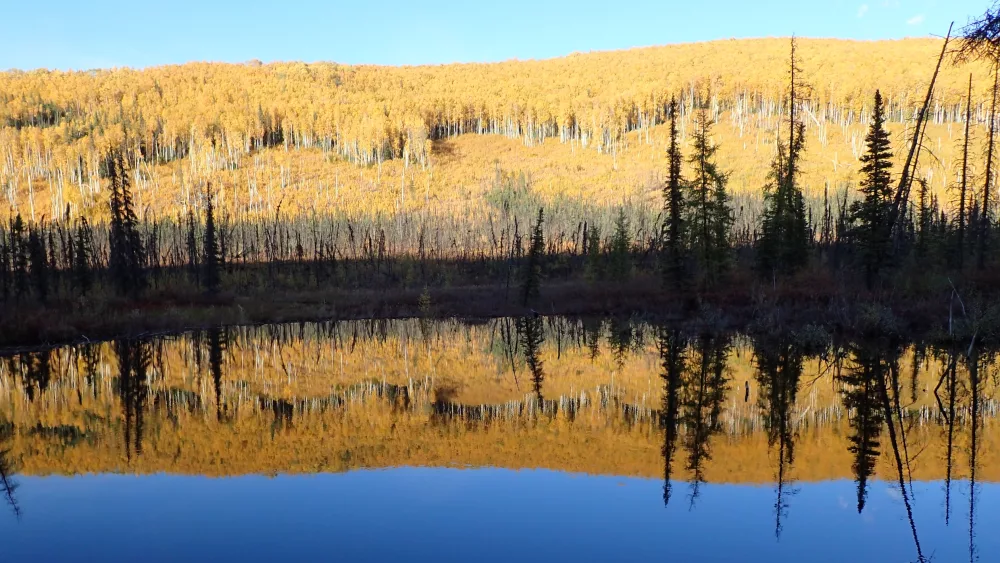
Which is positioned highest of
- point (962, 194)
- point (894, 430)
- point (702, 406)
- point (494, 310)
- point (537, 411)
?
point (962, 194)

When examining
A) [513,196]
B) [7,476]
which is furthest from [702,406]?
[513,196]

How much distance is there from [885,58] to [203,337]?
156478 mm

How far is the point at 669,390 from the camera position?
17016mm

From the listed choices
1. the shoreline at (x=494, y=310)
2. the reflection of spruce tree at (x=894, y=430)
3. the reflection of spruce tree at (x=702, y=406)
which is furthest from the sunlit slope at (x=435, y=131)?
the reflection of spruce tree at (x=894, y=430)

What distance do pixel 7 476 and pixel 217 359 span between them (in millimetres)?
13618

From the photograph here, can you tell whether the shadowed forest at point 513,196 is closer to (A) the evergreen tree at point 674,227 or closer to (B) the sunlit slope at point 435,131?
(A) the evergreen tree at point 674,227

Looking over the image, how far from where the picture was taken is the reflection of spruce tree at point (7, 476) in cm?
1052

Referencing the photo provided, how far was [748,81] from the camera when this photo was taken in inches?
5221

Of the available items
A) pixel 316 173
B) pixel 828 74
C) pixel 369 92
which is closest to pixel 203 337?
pixel 316 173

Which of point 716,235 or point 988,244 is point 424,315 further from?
point 988,244

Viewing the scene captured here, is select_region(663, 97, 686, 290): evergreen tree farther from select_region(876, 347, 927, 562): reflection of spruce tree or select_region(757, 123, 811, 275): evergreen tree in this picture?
select_region(876, 347, 927, 562): reflection of spruce tree

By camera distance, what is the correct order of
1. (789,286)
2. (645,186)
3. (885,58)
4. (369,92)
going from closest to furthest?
1. (789,286)
2. (645,186)
3. (885,58)
4. (369,92)

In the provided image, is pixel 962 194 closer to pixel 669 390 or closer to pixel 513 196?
pixel 669 390

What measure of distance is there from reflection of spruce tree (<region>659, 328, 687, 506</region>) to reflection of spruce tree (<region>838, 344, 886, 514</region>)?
266cm
